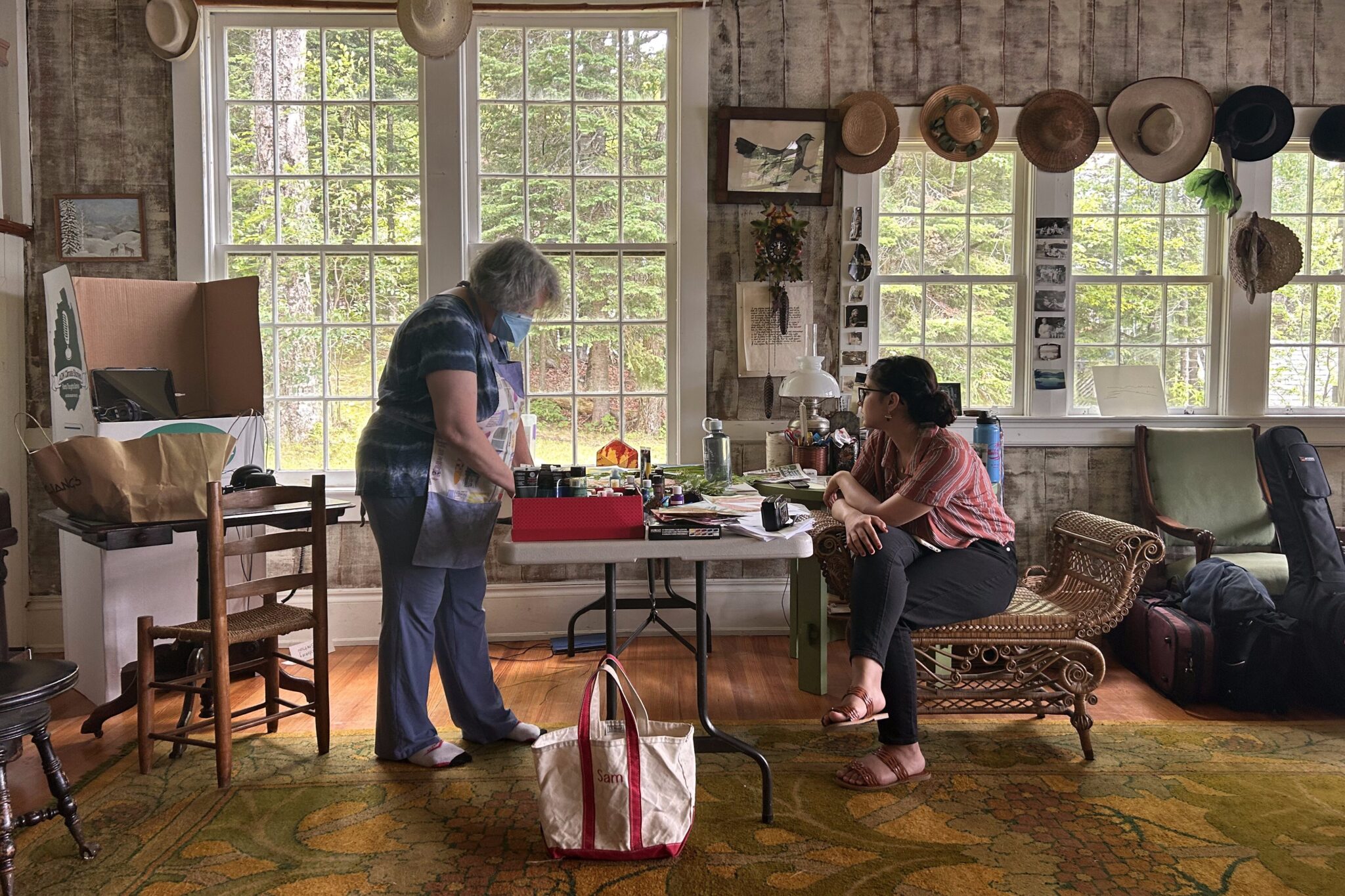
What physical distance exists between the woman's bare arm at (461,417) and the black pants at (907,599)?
1.23 meters

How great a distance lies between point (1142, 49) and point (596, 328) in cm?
321

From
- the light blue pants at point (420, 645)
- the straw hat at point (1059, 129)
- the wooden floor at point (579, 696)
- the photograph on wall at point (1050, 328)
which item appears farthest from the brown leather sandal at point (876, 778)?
the straw hat at point (1059, 129)

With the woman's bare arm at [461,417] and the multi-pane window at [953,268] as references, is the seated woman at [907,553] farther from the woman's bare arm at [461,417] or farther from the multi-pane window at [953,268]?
the multi-pane window at [953,268]

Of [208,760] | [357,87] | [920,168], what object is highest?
[357,87]

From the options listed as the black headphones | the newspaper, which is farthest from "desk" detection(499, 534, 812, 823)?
the newspaper

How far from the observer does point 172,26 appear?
447cm

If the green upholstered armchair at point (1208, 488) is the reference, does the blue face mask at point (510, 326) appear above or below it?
above

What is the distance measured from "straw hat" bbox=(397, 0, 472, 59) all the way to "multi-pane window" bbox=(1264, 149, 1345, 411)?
14.3 ft

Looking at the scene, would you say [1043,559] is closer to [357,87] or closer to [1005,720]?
[1005,720]

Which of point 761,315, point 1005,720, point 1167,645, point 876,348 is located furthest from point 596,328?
point 1167,645

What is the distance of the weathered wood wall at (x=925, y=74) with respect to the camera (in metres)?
4.62

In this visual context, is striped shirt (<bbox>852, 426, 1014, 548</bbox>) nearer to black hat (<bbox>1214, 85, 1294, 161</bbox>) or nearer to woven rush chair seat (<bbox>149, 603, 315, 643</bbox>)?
woven rush chair seat (<bbox>149, 603, 315, 643</bbox>)

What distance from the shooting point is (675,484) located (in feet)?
11.0

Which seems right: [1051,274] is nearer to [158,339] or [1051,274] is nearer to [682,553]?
[682,553]
